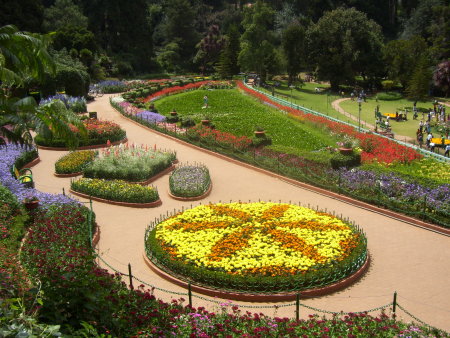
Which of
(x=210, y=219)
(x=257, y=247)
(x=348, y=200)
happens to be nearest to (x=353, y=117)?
(x=348, y=200)

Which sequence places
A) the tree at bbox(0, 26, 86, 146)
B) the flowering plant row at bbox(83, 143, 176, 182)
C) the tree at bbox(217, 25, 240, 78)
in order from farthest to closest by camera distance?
the tree at bbox(217, 25, 240, 78) < the flowering plant row at bbox(83, 143, 176, 182) < the tree at bbox(0, 26, 86, 146)

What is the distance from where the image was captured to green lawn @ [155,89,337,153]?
95.6 ft

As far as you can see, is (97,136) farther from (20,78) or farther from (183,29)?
(183,29)

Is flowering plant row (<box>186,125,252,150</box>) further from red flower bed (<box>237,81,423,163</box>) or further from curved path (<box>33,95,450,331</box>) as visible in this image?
red flower bed (<box>237,81,423,163</box>)

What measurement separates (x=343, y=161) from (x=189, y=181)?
6.65 meters

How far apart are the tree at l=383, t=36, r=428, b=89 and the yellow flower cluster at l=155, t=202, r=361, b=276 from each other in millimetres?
42377

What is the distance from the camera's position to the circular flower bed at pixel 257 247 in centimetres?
1273

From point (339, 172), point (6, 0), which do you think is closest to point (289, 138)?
point (339, 172)

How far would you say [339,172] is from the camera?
2108 cm

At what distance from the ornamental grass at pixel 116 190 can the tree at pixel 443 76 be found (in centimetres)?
3872

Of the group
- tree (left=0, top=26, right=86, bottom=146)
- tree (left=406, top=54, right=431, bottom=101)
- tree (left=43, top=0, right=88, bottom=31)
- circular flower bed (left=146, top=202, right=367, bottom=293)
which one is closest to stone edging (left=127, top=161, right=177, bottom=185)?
circular flower bed (left=146, top=202, right=367, bottom=293)

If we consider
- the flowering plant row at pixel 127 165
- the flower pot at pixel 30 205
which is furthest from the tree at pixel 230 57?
the flower pot at pixel 30 205

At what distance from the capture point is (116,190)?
19.3m

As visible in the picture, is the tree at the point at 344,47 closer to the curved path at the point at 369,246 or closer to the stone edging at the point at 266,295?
the curved path at the point at 369,246
